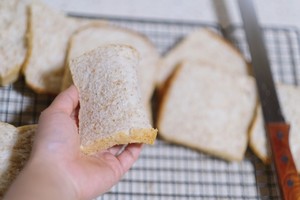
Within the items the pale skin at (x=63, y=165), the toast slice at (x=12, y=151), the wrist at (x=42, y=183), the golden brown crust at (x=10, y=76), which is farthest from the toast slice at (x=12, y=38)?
the wrist at (x=42, y=183)

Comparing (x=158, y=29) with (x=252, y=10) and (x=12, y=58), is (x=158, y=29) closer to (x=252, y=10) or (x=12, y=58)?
(x=252, y=10)

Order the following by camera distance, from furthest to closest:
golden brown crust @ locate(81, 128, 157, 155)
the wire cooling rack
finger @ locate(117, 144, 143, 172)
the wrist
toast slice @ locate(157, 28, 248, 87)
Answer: toast slice @ locate(157, 28, 248, 87)
the wire cooling rack
finger @ locate(117, 144, 143, 172)
golden brown crust @ locate(81, 128, 157, 155)
the wrist

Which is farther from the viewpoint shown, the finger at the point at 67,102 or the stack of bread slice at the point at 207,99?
the stack of bread slice at the point at 207,99

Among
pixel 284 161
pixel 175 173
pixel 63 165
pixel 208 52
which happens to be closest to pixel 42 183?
pixel 63 165

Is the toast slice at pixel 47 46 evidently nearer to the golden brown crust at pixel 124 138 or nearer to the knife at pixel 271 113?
the golden brown crust at pixel 124 138

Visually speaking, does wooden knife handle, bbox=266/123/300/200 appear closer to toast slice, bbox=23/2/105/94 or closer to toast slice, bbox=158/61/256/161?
toast slice, bbox=158/61/256/161

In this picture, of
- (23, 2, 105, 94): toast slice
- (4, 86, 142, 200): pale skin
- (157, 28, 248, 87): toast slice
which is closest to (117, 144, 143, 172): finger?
(4, 86, 142, 200): pale skin
